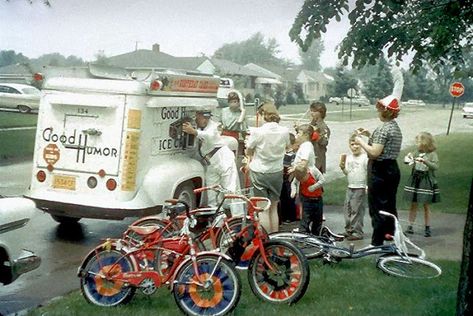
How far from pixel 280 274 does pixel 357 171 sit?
2.93 metres

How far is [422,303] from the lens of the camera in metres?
4.97

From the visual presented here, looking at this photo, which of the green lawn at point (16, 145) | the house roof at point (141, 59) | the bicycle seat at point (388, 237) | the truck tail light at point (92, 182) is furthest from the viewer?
the green lawn at point (16, 145)

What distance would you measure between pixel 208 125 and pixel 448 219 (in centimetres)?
349

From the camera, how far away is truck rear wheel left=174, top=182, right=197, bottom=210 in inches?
310

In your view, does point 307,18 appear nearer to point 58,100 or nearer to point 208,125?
point 208,125

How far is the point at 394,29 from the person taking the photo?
6.70m

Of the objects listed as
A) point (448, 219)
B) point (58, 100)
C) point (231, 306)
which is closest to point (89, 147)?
point (58, 100)

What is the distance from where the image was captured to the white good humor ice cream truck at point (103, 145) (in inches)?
283

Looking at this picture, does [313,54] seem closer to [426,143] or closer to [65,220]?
[426,143]

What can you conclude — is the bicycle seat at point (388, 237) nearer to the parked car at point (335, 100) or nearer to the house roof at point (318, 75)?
the house roof at point (318, 75)

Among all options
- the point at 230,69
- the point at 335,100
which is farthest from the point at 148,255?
A: the point at 335,100

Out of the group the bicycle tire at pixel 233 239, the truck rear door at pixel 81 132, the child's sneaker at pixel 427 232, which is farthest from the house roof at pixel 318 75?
the bicycle tire at pixel 233 239

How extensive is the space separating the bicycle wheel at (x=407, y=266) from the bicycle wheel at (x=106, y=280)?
225cm

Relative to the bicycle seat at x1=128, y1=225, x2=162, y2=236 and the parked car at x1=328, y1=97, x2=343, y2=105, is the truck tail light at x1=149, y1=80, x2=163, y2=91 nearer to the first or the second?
the bicycle seat at x1=128, y1=225, x2=162, y2=236
